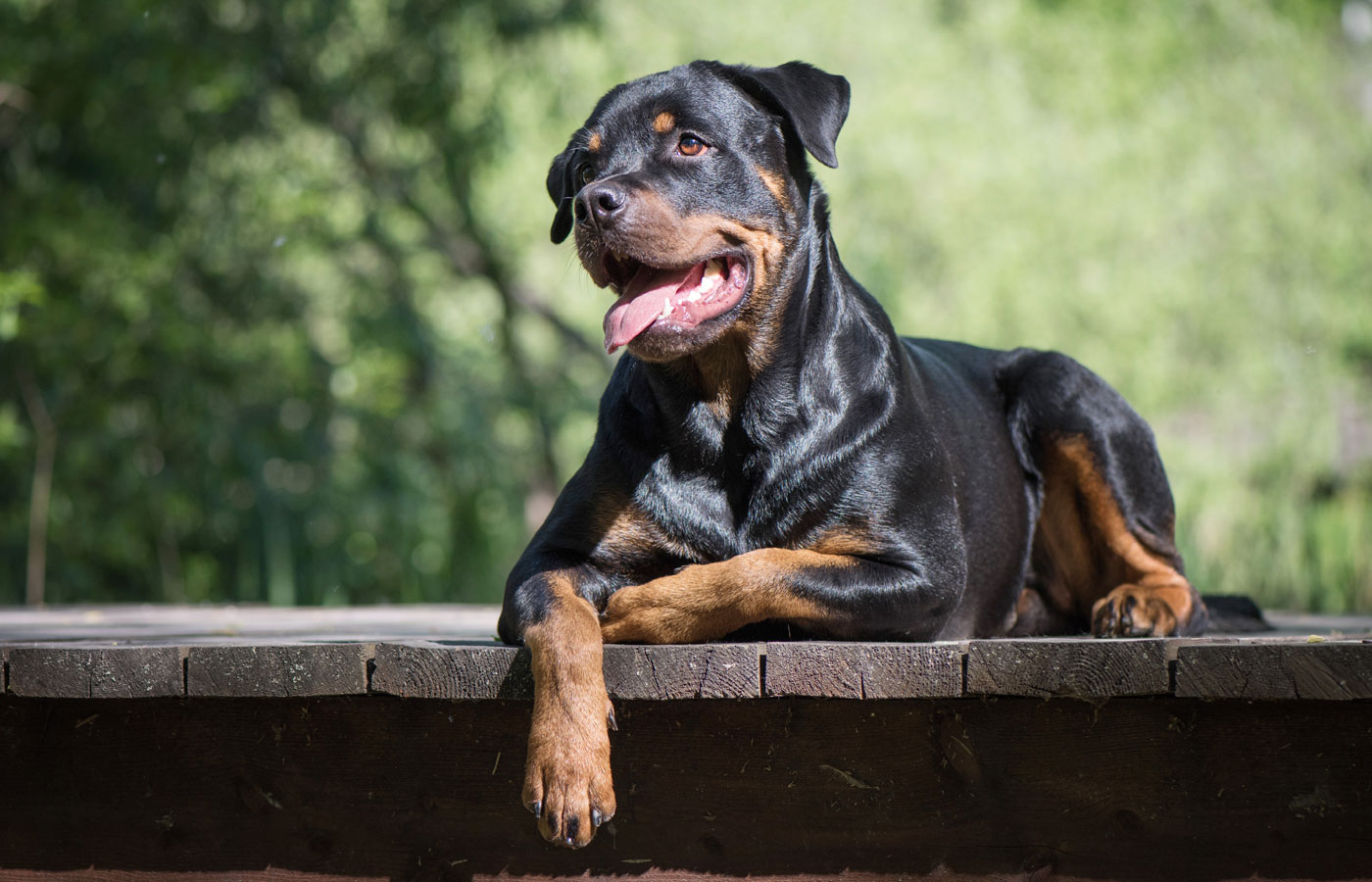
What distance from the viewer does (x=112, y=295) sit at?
8781mm

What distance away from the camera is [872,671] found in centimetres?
251

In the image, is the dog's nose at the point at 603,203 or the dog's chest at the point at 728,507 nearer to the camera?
the dog's nose at the point at 603,203

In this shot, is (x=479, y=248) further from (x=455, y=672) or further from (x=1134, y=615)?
(x=455, y=672)

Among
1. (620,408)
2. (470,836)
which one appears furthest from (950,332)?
(470,836)

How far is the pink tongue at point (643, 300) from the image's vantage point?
2.96 meters

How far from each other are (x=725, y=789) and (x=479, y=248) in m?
8.93

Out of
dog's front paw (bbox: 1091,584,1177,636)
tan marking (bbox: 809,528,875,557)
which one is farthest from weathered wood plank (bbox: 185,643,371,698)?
dog's front paw (bbox: 1091,584,1177,636)

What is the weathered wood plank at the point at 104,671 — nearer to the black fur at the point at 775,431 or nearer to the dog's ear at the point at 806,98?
the black fur at the point at 775,431

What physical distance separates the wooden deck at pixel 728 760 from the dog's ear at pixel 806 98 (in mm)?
1303

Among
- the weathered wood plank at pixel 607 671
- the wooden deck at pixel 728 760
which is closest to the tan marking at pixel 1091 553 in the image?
the wooden deck at pixel 728 760

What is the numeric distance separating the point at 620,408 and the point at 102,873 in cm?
156

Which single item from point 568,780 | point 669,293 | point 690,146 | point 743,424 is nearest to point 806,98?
point 690,146

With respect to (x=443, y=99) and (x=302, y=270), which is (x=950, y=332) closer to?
(x=443, y=99)

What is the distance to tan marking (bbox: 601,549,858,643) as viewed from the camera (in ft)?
9.04
